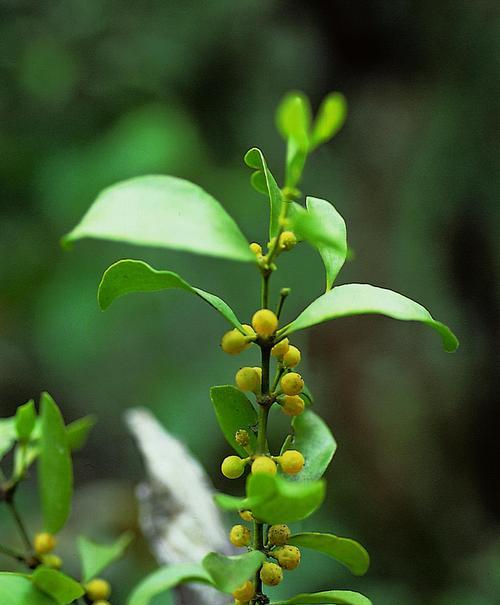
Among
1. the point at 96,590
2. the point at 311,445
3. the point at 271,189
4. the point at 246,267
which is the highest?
the point at 271,189

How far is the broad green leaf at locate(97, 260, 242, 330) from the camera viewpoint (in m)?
0.30

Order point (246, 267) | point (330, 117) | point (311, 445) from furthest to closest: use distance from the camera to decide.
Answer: point (246, 267) → point (311, 445) → point (330, 117)

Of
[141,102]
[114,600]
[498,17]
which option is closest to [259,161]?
[114,600]

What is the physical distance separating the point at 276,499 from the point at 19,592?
0.13 m

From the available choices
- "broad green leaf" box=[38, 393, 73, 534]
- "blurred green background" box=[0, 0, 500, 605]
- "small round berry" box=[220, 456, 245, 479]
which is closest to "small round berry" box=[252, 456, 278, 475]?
"small round berry" box=[220, 456, 245, 479]

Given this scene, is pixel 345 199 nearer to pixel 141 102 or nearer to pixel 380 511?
pixel 141 102

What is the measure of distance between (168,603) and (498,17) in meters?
1.39

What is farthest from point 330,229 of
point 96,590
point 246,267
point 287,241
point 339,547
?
point 246,267

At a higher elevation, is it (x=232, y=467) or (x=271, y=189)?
(x=271, y=189)

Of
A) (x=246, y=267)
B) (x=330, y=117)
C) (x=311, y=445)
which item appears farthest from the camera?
(x=246, y=267)

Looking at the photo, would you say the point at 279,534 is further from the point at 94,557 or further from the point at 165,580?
the point at 94,557

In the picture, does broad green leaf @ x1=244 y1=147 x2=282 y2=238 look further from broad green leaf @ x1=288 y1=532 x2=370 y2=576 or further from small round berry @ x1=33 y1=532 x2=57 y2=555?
small round berry @ x1=33 y1=532 x2=57 y2=555

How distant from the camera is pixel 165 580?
26 cm

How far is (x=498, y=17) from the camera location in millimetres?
1744
